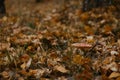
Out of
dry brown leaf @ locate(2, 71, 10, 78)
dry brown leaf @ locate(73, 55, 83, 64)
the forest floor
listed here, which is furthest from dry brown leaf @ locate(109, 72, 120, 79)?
dry brown leaf @ locate(2, 71, 10, 78)

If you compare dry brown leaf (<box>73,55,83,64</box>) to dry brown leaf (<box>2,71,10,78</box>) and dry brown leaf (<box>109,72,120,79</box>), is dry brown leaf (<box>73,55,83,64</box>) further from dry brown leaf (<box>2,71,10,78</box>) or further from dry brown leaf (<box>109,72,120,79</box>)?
dry brown leaf (<box>2,71,10,78</box>)

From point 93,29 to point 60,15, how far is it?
61.0 inches

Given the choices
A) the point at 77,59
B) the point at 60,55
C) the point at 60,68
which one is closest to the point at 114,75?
the point at 77,59

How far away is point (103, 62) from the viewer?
3074 mm

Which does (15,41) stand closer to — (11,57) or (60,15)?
(11,57)

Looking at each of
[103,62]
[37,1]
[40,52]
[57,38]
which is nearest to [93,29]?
[57,38]

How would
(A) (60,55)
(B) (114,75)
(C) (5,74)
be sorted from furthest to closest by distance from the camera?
1. (A) (60,55)
2. (C) (5,74)
3. (B) (114,75)

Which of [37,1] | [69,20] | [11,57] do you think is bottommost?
[37,1]

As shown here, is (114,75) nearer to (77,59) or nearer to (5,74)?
(77,59)

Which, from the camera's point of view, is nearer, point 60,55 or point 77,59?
point 77,59

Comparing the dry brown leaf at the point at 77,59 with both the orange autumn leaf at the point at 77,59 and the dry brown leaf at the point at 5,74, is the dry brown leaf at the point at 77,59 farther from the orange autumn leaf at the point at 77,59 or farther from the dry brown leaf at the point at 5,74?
the dry brown leaf at the point at 5,74

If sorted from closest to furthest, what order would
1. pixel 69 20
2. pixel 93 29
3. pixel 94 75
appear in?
pixel 94 75 → pixel 93 29 → pixel 69 20

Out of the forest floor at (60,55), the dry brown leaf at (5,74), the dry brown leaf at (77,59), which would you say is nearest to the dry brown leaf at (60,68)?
the forest floor at (60,55)

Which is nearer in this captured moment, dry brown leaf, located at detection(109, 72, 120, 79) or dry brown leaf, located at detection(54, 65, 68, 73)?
dry brown leaf, located at detection(109, 72, 120, 79)
